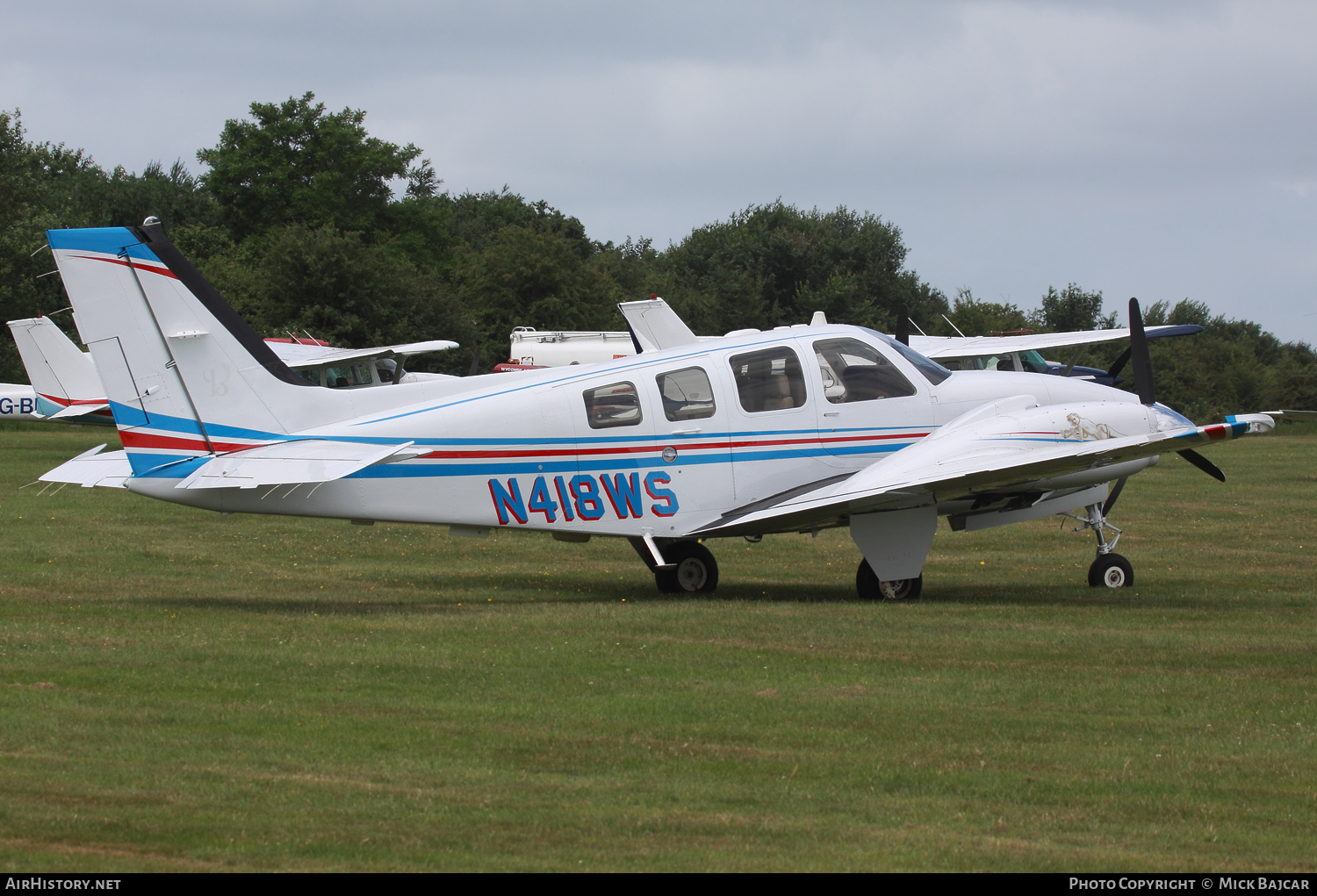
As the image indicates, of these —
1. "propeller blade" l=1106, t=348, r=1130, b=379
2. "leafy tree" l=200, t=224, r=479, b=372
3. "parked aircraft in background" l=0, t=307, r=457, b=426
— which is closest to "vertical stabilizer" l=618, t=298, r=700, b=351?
"parked aircraft in background" l=0, t=307, r=457, b=426

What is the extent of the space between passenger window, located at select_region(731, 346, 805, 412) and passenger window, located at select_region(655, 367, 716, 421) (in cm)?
37

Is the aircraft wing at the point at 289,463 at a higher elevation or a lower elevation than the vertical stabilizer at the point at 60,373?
lower

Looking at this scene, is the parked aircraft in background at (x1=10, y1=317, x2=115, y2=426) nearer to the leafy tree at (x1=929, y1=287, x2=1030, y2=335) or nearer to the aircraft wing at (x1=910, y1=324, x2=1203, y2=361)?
the aircraft wing at (x1=910, y1=324, x2=1203, y2=361)

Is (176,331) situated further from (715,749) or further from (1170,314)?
(1170,314)

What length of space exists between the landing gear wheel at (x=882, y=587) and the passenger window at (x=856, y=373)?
5.74ft

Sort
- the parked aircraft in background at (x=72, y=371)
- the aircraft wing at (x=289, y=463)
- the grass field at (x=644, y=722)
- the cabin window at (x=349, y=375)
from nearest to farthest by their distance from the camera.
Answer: the grass field at (x=644, y=722) < the aircraft wing at (x=289, y=463) < the parked aircraft in background at (x=72, y=371) < the cabin window at (x=349, y=375)

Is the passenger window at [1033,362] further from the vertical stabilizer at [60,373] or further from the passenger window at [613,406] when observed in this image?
the vertical stabilizer at [60,373]

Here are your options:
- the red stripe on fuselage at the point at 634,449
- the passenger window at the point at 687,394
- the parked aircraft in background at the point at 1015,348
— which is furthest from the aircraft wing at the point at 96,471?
the parked aircraft in background at the point at 1015,348

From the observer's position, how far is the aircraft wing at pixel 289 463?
11406 millimetres

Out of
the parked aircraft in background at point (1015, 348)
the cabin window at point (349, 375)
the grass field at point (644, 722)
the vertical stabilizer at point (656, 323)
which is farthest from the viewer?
the cabin window at point (349, 375)

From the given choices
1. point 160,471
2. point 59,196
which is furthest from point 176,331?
point 59,196

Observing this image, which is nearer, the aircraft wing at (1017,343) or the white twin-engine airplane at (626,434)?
the white twin-engine airplane at (626,434)

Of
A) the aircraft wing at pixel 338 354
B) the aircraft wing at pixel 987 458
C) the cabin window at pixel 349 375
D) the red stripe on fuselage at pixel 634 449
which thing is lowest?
the aircraft wing at pixel 987 458
